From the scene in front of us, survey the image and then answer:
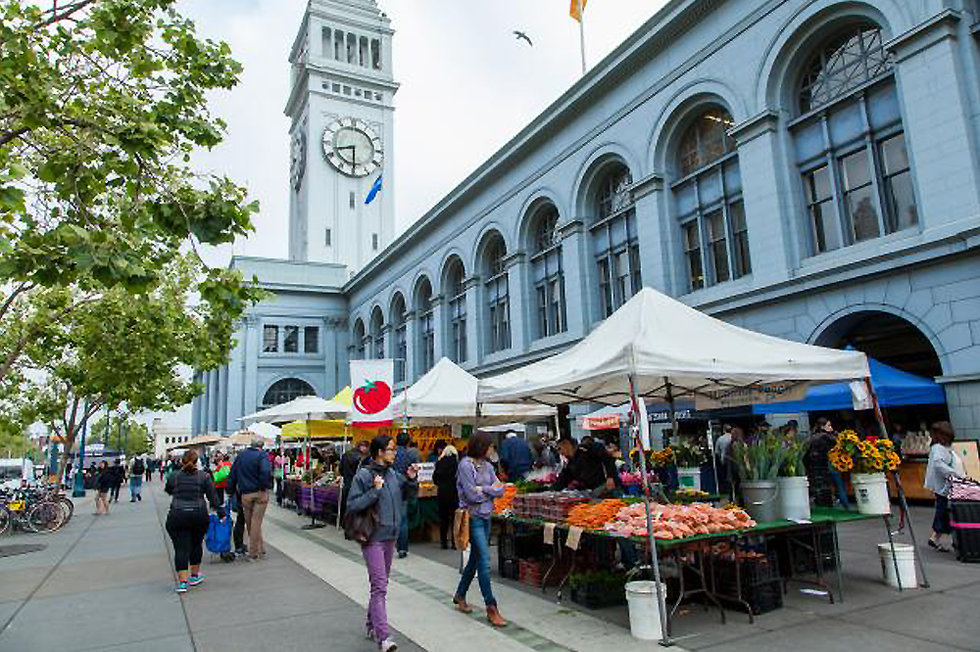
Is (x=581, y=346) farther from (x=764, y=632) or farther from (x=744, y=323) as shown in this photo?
(x=744, y=323)

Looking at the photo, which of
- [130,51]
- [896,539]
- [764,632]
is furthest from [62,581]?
[896,539]

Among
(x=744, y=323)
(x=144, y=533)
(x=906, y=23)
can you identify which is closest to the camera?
(x=906, y=23)

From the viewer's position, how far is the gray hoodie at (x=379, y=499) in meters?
6.27

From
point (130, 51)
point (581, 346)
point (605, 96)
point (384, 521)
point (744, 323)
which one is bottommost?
point (384, 521)

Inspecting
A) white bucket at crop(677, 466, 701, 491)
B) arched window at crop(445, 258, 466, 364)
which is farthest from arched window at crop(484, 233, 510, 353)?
white bucket at crop(677, 466, 701, 491)

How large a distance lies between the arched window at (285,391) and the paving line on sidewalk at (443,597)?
139 feet

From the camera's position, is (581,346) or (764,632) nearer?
(764,632)

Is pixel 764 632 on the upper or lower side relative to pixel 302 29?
lower

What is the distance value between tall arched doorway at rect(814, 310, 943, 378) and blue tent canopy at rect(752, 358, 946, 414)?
5.65ft

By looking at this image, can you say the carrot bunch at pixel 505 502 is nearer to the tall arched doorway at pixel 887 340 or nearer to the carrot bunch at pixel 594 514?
the carrot bunch at pixel 594 514

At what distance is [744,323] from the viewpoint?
1886 cm

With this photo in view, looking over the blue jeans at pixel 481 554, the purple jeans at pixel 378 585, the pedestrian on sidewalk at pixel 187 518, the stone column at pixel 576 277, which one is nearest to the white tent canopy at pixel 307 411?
the pedestrian on sidewalk at pixel 187 518

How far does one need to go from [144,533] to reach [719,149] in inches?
760

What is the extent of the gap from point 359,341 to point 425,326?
44.9ft
